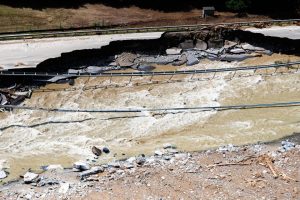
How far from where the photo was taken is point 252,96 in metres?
23.7

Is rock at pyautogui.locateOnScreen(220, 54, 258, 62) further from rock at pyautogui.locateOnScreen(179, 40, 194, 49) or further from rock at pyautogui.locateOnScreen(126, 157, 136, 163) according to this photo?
rock at pyautogui.locateOnScreen(126, 157, 136, 163)

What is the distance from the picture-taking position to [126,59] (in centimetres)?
2711

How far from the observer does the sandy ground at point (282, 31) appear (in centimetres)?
2954

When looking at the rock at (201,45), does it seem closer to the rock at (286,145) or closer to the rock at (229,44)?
the rock at (229,44)

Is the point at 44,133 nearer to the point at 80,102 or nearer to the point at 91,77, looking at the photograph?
the point at 80,102

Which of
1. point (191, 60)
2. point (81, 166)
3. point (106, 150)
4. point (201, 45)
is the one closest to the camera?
point (81, 166)

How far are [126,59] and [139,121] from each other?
6.46 meters

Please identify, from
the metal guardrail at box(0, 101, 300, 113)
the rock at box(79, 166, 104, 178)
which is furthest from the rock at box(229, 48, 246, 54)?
the rock at box(79, 166, 104, 178)

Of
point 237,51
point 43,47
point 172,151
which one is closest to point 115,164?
point 172,151

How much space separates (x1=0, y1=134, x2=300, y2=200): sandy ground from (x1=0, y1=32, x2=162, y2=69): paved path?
9.63 metres

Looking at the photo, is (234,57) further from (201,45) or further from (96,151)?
(96,151)

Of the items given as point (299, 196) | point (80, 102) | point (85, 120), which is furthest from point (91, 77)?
point (299, 196)

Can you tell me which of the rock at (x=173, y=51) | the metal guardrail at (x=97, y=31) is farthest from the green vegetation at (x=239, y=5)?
the rock at (x=173, y=51)

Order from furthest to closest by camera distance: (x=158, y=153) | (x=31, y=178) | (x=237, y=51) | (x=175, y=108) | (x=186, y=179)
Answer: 1. (x=237, y=51)
2. (x=175, y=108)
3. (x=158, y=153)
4. (x=31, y=178)
5. (x=186, y=179)
